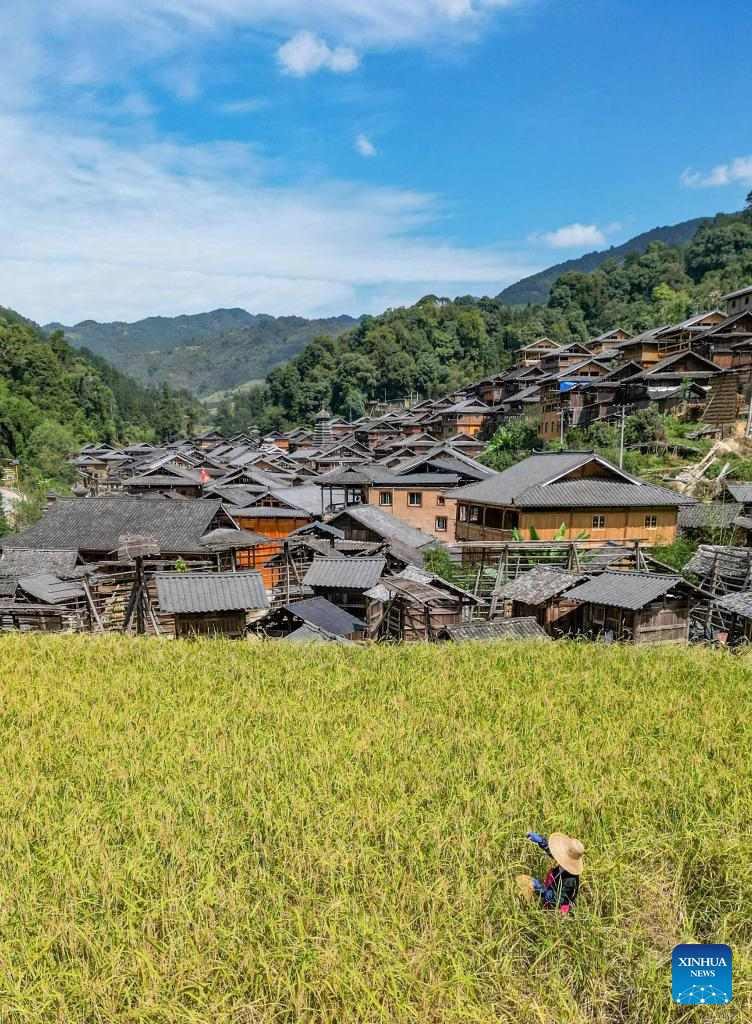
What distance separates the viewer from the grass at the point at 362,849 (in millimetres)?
3168

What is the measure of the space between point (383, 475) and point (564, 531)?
15.8 metres

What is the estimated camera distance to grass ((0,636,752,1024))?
10.4 ft

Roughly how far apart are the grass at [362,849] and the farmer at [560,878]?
12cm

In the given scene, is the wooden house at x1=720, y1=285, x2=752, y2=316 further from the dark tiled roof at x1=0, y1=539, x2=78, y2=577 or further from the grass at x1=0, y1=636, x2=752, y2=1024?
the grass at x1=0, y1=636, x2=752, y2=1024

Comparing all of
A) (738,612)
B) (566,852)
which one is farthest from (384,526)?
(566,852)

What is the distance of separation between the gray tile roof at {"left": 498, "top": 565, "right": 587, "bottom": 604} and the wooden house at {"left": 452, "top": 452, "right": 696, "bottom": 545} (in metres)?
6.89

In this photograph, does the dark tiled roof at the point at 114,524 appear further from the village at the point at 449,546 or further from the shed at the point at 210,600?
the shed at the point at 210,600

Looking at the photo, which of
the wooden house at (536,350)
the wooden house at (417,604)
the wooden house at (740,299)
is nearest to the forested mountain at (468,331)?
the wooden house at (536,350)

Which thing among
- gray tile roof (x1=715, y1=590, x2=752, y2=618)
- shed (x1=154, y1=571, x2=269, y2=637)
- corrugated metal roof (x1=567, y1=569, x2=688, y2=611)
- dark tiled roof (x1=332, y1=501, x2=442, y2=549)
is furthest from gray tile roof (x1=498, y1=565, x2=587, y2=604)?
dark tiled roof (x1=332, y1=501, x2=442, y2=549)

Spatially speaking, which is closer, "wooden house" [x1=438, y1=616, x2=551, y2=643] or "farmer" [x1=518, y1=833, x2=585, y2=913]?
"farmer" [x1=518, y1=833, x2=585, y2=913]

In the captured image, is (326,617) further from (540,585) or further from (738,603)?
(738,603)

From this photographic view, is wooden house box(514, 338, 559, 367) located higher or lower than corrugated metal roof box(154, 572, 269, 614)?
higher

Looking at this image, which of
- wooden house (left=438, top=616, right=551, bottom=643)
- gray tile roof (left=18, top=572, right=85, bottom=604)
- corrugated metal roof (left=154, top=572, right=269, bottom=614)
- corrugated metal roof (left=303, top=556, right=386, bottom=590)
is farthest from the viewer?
gray tile roof (left=18, top=572, right=85, bottom=604)

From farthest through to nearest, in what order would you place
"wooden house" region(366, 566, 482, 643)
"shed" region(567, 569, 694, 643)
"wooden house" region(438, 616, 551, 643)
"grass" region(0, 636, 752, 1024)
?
"wooden house" region(366, 566, 482, 643) < "shed" region(567, 569, 694, 643) < "wooden house" region(438, 616, 551, 643) < "grass" region(0, 636, 752, 1024)
